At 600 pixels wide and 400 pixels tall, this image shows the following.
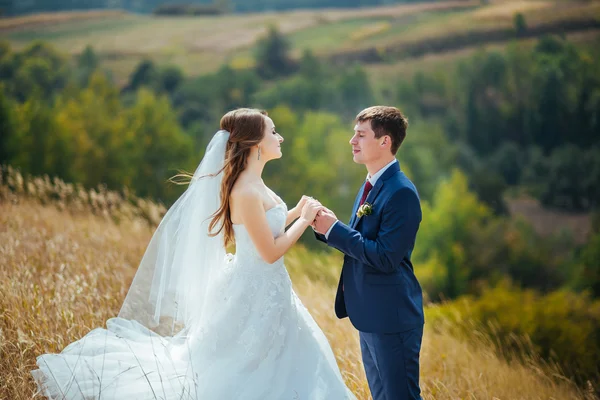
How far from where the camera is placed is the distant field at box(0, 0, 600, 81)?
160 feet

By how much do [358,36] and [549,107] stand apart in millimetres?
19700

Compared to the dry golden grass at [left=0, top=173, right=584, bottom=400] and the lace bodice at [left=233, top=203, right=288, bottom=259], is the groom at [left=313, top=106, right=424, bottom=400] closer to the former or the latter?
the lace bodice at [left=233, top=203, right=288, bottom=259]

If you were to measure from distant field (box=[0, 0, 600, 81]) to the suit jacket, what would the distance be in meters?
48.3

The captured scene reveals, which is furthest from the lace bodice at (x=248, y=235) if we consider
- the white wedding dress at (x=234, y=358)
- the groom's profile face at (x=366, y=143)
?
the groom's profile face at (x=366, y=143)

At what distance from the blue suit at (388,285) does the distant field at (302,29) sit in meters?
48.3

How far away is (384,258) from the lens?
118 inches

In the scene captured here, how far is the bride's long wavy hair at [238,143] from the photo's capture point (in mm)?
3598

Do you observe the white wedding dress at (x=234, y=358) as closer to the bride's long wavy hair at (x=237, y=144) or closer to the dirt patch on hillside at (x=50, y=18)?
the bride's long wavy hair at (x=237, y=144)

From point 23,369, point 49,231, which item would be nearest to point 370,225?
point 23,369

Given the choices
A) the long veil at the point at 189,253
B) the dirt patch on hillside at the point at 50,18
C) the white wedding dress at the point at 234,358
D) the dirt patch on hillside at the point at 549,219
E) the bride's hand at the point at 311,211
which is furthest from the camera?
the dirt patch on hillside at the point at 549,219

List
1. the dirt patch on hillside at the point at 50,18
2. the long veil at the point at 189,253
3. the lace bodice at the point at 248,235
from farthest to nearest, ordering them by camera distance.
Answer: the dirt patch on hillside at the point at 50,18, the long veil at the point at 189,253, the lace bodice at the point at 248,235

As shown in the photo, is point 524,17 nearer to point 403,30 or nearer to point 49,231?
point 403,30

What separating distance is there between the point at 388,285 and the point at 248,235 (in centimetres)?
96

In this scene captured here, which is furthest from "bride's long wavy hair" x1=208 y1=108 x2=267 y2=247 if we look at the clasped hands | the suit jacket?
the suit jacket
